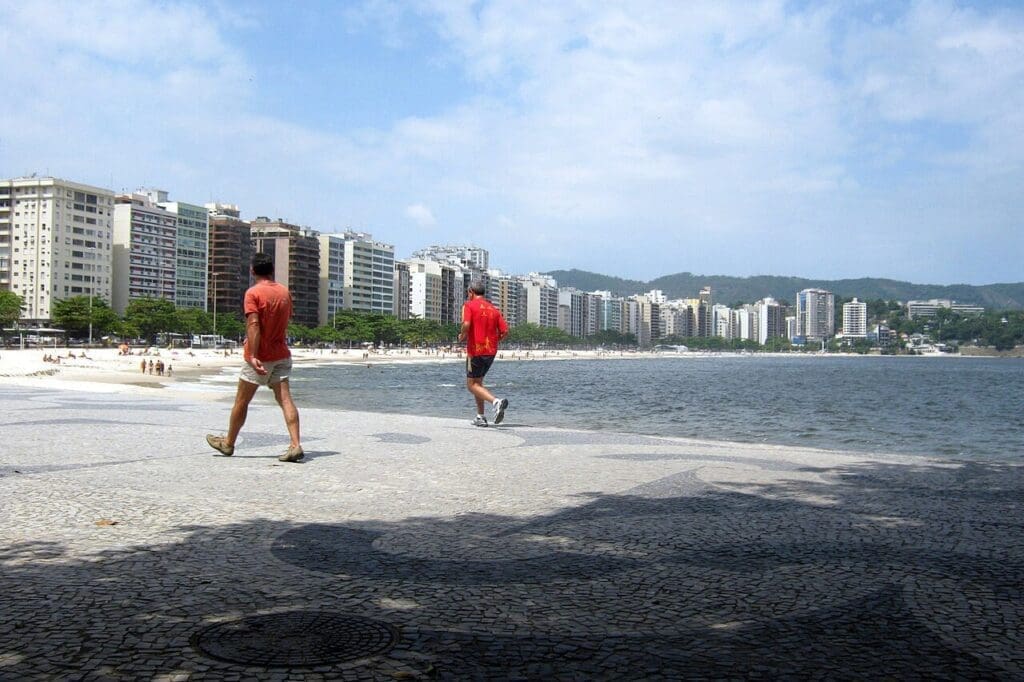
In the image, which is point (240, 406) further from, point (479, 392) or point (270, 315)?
point (479, 392)

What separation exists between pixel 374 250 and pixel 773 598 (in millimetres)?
179628

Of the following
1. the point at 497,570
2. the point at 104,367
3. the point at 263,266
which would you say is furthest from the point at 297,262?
the point at 497,570

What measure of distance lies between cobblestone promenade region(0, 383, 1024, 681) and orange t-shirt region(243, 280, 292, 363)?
1.03 metres

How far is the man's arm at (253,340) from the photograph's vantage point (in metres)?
8.00

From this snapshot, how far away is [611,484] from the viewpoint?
7285 mm

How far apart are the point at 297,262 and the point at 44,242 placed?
46356mm

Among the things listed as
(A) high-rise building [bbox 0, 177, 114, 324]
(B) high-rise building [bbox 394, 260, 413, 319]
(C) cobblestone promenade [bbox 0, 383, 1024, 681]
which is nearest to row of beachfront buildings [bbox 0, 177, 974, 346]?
(A) high-rise building [bbox 0, 177, 114, 324]

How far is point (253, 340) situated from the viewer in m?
7.99

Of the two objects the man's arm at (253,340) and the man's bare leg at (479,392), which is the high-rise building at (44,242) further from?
the man's arm at (253,340)

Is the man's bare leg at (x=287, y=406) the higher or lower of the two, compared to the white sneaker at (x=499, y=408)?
higher

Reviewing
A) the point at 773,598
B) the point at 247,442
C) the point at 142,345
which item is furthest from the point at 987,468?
the point at 142,345

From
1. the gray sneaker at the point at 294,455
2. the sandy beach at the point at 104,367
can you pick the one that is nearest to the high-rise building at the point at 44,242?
the sandy beach at the point at 104,367

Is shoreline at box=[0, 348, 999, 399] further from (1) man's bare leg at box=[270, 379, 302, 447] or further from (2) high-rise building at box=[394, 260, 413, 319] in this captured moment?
(2) high-rise building at box=[394, 260, 413, 319]

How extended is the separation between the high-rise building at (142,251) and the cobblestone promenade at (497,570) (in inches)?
5212
